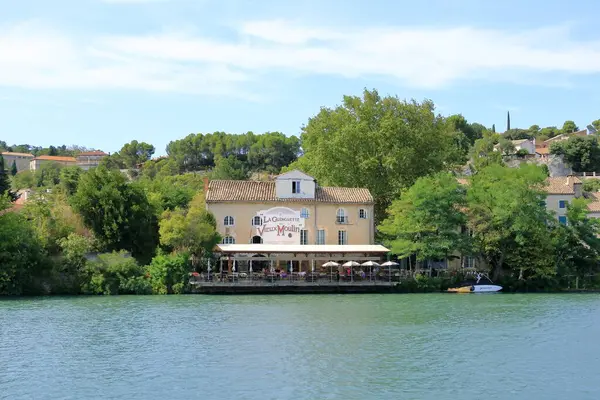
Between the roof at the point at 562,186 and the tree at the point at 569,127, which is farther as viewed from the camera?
the tree at the point at 569,127

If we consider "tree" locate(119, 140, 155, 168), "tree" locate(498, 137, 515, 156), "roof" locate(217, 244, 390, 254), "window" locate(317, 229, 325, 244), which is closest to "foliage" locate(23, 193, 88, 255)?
"roof" locate(217, 244, 390, 254)

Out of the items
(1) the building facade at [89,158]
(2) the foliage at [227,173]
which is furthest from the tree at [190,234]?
(1) the building facade at [89,158]

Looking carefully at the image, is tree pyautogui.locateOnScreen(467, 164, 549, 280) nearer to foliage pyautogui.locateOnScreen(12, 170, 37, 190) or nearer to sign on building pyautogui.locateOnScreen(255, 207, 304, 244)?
sign on building pyautogui.locateOnScreen(255, 207, 304, 244)

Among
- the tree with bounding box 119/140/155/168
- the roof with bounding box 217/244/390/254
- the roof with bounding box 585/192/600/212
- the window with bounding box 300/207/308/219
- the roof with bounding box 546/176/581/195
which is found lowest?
the roof with bounding box 217/244/390/254

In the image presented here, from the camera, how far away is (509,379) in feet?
81.6

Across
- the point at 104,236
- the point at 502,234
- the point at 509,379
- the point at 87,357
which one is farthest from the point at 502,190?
the point at 87,357

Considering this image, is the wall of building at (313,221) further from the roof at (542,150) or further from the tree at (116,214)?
the roof at (542,150)

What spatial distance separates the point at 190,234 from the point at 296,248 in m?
7.23

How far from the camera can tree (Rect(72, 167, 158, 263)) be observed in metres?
52.6

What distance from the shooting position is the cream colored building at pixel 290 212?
55.9m

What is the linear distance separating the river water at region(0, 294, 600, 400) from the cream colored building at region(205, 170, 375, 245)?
11.8 meters

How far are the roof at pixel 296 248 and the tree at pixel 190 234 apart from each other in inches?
41.0

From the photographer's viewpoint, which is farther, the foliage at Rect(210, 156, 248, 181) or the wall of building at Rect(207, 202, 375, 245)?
the foliage at Rect(210, 156, 248, 181)

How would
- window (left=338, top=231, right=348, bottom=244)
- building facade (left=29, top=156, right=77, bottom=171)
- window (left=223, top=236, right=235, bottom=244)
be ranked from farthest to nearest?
building facade (left=29, top=156, right=77, bottom=171), window (left=338, top=231, right=348, bottom=244), window (left=223, top=236, right=235, bottom=244)
